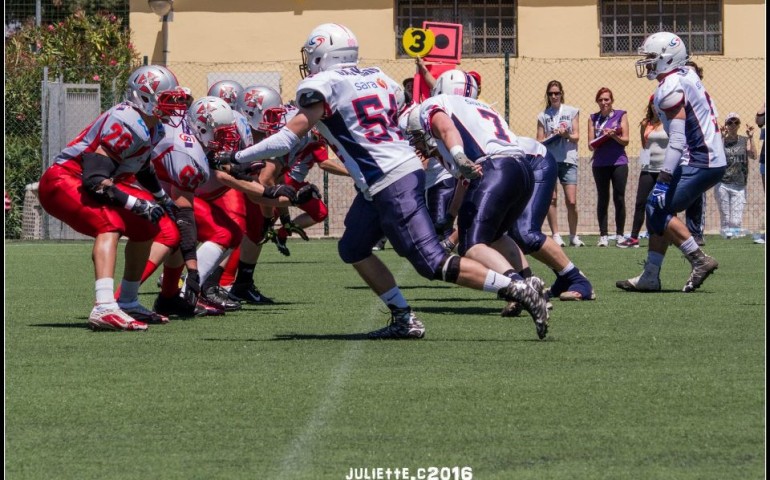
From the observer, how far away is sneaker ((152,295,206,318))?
10273 mm


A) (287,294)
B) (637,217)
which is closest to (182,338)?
(287,294)

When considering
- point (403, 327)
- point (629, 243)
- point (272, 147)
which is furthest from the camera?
point (629, 243)

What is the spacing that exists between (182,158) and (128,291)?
0.98 meters

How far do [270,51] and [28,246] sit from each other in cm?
596

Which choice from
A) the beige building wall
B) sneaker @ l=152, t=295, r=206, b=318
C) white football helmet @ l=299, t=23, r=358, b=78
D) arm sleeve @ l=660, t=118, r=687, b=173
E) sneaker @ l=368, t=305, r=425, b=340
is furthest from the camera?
the beige building wall

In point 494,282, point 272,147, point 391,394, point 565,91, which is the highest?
point 565,91

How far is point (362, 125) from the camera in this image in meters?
8.36

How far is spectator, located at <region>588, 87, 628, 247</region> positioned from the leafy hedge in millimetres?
7240

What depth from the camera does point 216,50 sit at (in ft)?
80.4

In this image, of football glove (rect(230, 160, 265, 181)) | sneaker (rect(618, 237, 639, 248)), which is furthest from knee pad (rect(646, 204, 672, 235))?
sneaker (rect(618, 237, 639, 248))

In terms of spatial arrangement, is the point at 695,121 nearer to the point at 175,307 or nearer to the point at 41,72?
the point at 175,307

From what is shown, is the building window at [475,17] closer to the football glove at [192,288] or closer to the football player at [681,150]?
the football player at [681,150]

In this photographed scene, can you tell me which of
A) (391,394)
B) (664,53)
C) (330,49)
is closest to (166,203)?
(330,49)

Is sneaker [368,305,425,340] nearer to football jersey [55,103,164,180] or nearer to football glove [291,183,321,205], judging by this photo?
football glove [291,183,321,205]
